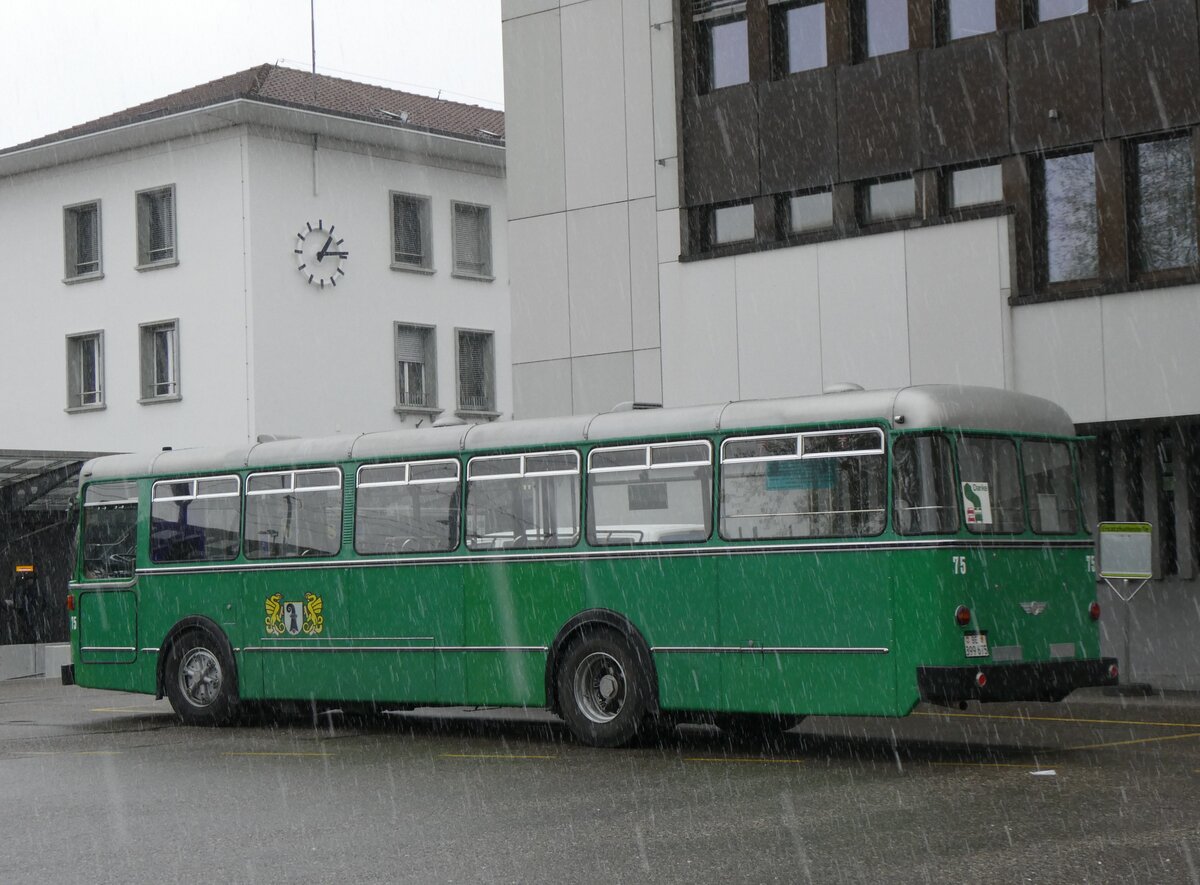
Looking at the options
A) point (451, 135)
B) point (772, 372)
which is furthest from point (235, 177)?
point (772, 372)

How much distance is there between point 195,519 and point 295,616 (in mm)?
1782

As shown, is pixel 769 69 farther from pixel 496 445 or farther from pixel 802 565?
pixel 802 565

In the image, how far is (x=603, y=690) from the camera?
15.0 m

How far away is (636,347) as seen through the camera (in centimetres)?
2448

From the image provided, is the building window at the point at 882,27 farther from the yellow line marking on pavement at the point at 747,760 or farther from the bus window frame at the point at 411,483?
the yellow line marking on pavement at the point at 747,760

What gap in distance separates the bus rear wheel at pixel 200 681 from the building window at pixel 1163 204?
10.9 metres

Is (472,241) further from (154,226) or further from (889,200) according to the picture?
(889,200)

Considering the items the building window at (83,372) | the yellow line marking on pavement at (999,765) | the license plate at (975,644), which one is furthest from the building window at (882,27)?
the building window at (83,372)

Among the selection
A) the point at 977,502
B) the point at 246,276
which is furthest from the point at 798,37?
the point at 246,276

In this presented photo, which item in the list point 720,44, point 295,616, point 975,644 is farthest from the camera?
point 720,44

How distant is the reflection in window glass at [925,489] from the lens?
42.8 ft

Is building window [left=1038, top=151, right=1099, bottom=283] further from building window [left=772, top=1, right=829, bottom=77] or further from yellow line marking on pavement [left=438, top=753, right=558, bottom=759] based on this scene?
yellow line marking on pavement [left=438, top=753, right=558, bottom=759]

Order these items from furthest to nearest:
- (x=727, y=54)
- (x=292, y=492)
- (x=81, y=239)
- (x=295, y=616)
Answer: (x=81, y=239), (x=727, y=54), (x=292, y=492), (x=295, y=616)

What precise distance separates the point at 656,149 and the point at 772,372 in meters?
3.63
